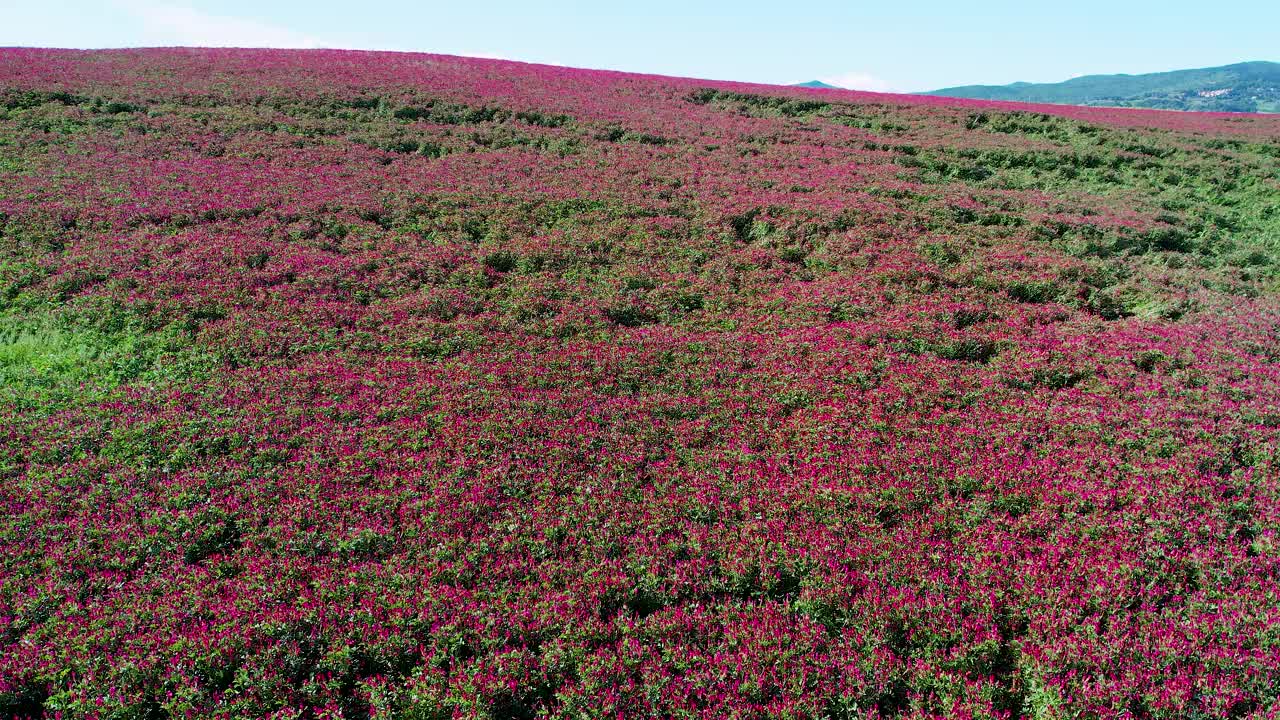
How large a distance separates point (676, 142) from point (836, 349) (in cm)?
1632

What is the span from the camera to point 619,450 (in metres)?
7.76

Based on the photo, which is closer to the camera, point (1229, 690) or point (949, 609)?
point (1229, 690)

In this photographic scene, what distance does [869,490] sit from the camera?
273 inches

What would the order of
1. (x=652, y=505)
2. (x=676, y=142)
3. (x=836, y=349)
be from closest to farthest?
(x=652, y=505) < (x=836, y=349) < (x=676, y=142)

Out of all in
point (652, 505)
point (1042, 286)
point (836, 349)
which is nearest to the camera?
point (652, 505)

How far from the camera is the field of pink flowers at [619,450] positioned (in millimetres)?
4918

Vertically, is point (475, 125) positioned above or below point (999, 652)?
above

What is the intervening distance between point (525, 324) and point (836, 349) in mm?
5186

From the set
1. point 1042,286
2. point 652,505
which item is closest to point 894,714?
point 652,505

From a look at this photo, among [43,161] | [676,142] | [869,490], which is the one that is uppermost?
[676,142]

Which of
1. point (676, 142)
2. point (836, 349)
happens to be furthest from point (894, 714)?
point (676, 142)

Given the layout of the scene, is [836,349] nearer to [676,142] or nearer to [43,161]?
[676,142]

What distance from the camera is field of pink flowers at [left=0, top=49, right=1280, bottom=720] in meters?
4.92

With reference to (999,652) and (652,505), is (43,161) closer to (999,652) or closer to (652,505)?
(652,505)
